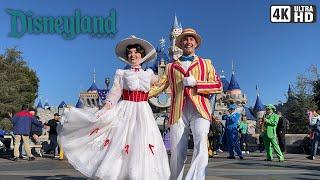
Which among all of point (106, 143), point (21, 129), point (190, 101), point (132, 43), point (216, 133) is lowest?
point (216, 133)

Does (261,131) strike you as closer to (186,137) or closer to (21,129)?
(21,129)

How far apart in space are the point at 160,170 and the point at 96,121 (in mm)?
982

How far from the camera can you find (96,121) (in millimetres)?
6219

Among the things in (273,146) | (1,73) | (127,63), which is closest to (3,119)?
(1,73)

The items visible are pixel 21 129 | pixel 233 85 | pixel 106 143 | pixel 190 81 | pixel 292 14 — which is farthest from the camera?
pixel 233 85

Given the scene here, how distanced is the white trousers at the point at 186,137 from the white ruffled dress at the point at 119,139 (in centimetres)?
20

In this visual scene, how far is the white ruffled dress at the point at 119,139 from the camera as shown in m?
5.93

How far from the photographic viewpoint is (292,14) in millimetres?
14883

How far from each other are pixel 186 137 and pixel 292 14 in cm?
995

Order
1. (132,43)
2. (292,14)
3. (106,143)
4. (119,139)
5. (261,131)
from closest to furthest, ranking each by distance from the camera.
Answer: (119,139), (106,143), (132,43), (261,131), (292,14)

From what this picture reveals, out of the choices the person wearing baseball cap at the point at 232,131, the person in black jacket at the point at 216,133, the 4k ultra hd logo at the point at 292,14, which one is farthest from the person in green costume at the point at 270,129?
the 4k ultra hd logo at the point at 292,14

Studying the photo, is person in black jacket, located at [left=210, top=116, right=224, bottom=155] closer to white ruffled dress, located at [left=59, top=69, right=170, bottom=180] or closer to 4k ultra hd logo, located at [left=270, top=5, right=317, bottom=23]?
4k ultra hd logo, located at [left=270, top=5, right=317, bottom=23]

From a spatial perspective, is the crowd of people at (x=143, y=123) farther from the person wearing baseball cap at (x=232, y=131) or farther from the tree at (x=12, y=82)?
the tree at (x=12, y=82)

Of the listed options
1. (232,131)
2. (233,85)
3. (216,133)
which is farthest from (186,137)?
(233,85)
